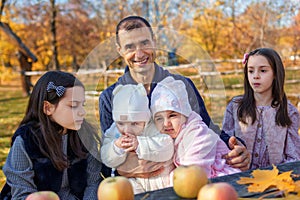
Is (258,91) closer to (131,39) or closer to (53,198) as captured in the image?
(131,39)

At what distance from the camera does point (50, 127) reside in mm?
1773

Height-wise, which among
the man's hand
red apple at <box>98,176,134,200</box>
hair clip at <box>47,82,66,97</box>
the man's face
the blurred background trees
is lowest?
the man's hand

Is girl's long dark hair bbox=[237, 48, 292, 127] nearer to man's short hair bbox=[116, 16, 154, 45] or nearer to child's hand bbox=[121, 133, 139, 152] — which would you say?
man's short hair bbox=[116, 16, 154, 45]

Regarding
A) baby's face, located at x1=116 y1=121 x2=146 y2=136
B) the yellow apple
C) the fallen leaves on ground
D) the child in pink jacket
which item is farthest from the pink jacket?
the yellow apple

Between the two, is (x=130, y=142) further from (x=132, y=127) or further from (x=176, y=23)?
(x=176, y=23)

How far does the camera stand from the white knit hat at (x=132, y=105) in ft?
4.57

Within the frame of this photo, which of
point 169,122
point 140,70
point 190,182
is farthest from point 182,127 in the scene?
point 190,182

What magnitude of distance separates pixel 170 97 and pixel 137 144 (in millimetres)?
210

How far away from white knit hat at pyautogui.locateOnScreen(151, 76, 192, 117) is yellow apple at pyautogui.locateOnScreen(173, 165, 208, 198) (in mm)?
401

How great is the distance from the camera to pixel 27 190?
165cm

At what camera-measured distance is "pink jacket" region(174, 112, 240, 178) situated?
4.77ft

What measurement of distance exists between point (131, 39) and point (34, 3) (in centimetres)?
1546

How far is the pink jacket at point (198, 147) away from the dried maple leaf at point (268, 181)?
275 mm

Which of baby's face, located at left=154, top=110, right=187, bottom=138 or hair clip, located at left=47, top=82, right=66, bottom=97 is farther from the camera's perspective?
hair clip, located at left=47, top=82, right=66, bottom=97
